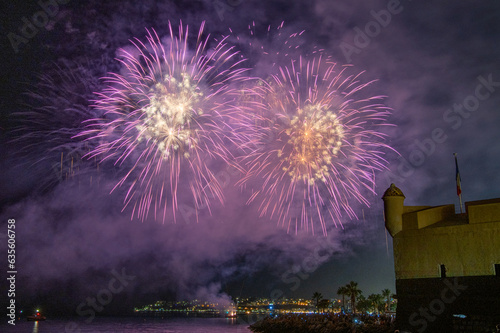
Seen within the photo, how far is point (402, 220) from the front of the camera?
2956 centimetres

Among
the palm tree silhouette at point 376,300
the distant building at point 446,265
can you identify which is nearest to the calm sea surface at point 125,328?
the palm tree silhouette at point 376,300

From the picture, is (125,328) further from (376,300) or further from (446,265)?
(446,265)

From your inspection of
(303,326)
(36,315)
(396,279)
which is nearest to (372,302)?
(303,326)

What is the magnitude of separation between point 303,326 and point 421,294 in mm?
25425

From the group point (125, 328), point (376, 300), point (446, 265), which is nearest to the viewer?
point (446, 265)

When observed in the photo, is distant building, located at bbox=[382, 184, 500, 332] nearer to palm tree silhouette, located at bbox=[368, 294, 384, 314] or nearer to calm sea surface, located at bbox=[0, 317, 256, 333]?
calm sea surface, located at bbox=[0, 317, 256, 333]

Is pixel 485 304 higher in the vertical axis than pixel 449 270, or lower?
lower

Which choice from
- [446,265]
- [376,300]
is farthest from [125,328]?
[446,265]

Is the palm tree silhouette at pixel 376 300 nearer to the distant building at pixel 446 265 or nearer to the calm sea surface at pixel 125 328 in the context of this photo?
the calm sea surface at pixel 125 328

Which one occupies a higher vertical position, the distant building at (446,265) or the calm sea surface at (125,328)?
the distant building at (446,265)

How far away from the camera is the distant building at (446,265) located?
2481 cm

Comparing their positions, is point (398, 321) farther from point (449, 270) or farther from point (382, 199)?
point (382, 199)

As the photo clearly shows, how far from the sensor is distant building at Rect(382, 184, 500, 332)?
2481cm

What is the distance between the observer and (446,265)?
26641mm
